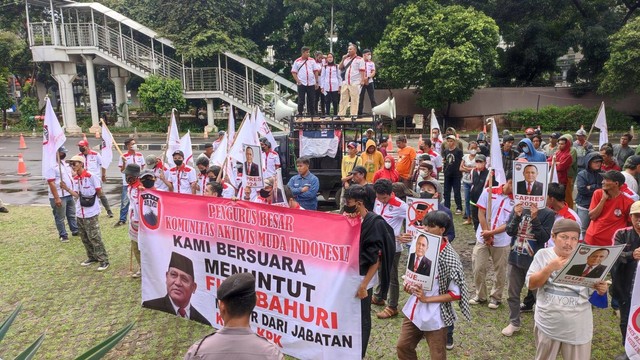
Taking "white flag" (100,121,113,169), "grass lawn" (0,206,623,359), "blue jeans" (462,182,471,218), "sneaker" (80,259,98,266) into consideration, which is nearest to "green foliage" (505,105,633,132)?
"blue jeans" (462,182,471,218)

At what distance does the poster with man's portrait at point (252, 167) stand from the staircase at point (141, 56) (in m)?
19.6

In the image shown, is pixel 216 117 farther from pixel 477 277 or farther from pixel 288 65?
pixel 477 277

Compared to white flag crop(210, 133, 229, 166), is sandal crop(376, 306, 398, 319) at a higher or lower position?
lower

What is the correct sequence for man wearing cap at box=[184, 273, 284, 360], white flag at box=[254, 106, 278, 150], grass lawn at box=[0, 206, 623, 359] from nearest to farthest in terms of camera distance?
man wearing cap at box=[184, 273, 284, 360], grass lawn at box=[0, 206, 623, 359], white flag at box=[254, 106, 278, 150]

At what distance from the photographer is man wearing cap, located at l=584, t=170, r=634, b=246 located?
17.8 feet

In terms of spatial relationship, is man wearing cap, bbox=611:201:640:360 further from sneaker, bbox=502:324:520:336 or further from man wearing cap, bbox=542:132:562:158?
man wearing cap, bbox=542:132:562:158

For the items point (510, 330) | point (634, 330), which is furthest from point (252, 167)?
point (634, 330)

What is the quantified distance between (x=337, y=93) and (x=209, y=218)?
26.7ft

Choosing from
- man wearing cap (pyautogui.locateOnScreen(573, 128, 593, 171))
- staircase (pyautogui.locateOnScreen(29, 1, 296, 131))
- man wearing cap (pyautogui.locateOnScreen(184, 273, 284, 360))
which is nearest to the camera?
man wearing cap (pyautogui.locateOnScreen(184, 273, 284, 360))

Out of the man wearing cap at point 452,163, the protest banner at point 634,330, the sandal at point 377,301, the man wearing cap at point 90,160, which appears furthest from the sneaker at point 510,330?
the man wearing cap at point 90,160

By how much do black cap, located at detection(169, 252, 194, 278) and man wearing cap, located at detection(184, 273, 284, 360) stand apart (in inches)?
103

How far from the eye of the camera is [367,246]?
434cm

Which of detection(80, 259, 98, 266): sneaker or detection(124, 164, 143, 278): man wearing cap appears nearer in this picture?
detection(124, 164, 143, 278): man wearing cap

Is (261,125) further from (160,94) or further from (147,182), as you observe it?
(160,94)
